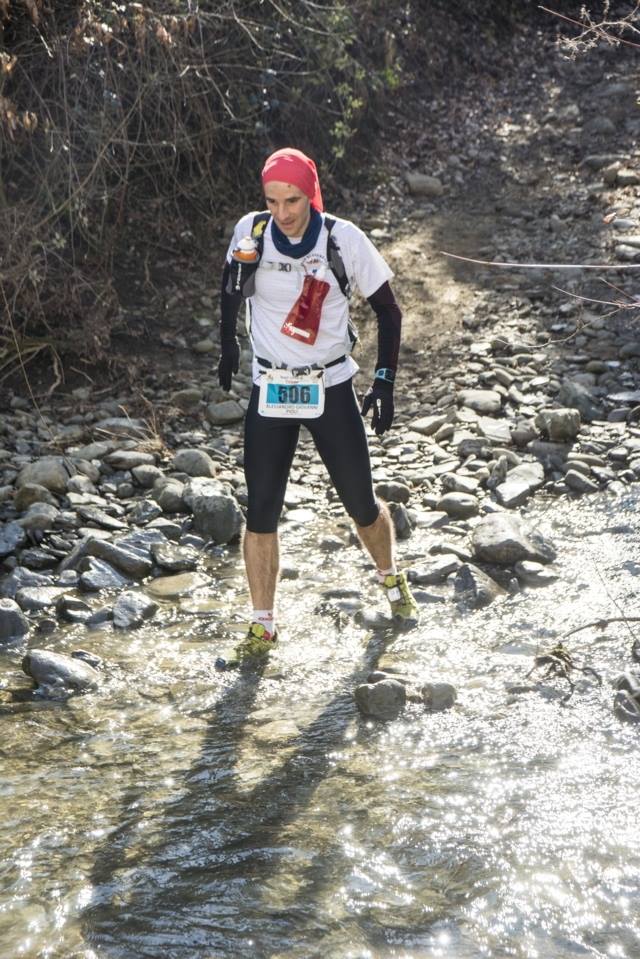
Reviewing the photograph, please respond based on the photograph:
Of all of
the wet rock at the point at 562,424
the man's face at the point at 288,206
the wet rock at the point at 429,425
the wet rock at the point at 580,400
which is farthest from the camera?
the wet rock at the point at 429,425

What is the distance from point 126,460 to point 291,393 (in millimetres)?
2812

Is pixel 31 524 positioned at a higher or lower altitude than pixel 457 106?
lower

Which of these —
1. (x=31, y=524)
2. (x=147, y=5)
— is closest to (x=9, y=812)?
(x=31, y=524)

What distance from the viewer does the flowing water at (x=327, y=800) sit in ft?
10.8

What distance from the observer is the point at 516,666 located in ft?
16.1

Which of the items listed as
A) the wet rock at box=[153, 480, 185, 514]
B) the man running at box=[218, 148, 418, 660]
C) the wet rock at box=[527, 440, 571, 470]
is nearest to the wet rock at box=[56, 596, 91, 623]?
the man running at box=[218, 148, 418, 660]

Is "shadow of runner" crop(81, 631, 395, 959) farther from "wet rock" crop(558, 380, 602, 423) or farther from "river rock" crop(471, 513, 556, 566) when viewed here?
"wet rock" crop(558, 380, 602, 423)

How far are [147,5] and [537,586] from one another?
18.5ft

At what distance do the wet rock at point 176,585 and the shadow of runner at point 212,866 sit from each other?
1.51 meters

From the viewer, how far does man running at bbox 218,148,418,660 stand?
461 centimetres

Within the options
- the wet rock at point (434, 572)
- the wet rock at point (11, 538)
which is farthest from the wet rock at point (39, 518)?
the wet rock at point (434, 572)

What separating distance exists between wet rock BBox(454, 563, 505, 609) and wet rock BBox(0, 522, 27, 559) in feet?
8.14

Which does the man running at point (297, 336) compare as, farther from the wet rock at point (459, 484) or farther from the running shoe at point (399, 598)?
the wet rock at point (459, 484)

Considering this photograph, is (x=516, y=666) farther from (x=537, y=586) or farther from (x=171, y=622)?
(x=171, y=622)
